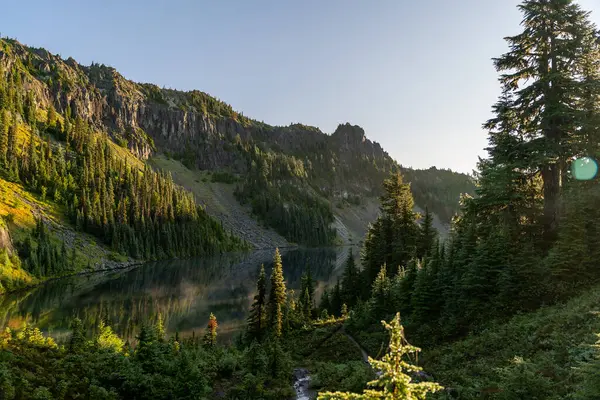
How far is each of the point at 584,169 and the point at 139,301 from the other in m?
68.4

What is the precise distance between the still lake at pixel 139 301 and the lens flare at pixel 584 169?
1549 inches

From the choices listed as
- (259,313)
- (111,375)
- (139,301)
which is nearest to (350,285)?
(259,313)

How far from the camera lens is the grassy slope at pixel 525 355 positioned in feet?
32.9

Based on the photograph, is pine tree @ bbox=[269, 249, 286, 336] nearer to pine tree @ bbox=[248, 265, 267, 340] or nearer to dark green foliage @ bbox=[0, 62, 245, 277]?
pine tree @ bbox=[248, 265, 267, 340]

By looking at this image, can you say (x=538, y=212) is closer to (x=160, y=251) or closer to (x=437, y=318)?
(x=437, y=318)

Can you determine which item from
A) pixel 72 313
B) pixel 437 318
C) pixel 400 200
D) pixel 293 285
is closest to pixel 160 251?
pixel 293 285

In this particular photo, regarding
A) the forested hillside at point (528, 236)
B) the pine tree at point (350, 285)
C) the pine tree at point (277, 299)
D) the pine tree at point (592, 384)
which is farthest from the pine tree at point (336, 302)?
the pine tree at point (592, 384)

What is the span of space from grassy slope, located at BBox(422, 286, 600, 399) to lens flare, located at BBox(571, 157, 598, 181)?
880 cm

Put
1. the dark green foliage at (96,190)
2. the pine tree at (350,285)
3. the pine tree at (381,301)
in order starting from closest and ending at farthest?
the pine tree at (381,301), the pine tree at (350,285), the dark green foliage at (96,190)

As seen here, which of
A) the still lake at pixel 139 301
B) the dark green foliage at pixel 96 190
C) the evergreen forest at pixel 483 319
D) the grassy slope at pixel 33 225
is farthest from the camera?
the dark green foliage at pixel 96 190

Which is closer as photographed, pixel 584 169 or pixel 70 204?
pixel 584 169

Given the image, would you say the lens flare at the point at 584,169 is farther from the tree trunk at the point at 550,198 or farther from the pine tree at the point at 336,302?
the pine tree at the point at 336,302

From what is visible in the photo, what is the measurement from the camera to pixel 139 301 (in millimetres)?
67688

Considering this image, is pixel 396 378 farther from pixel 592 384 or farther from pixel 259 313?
pixel 259 313
